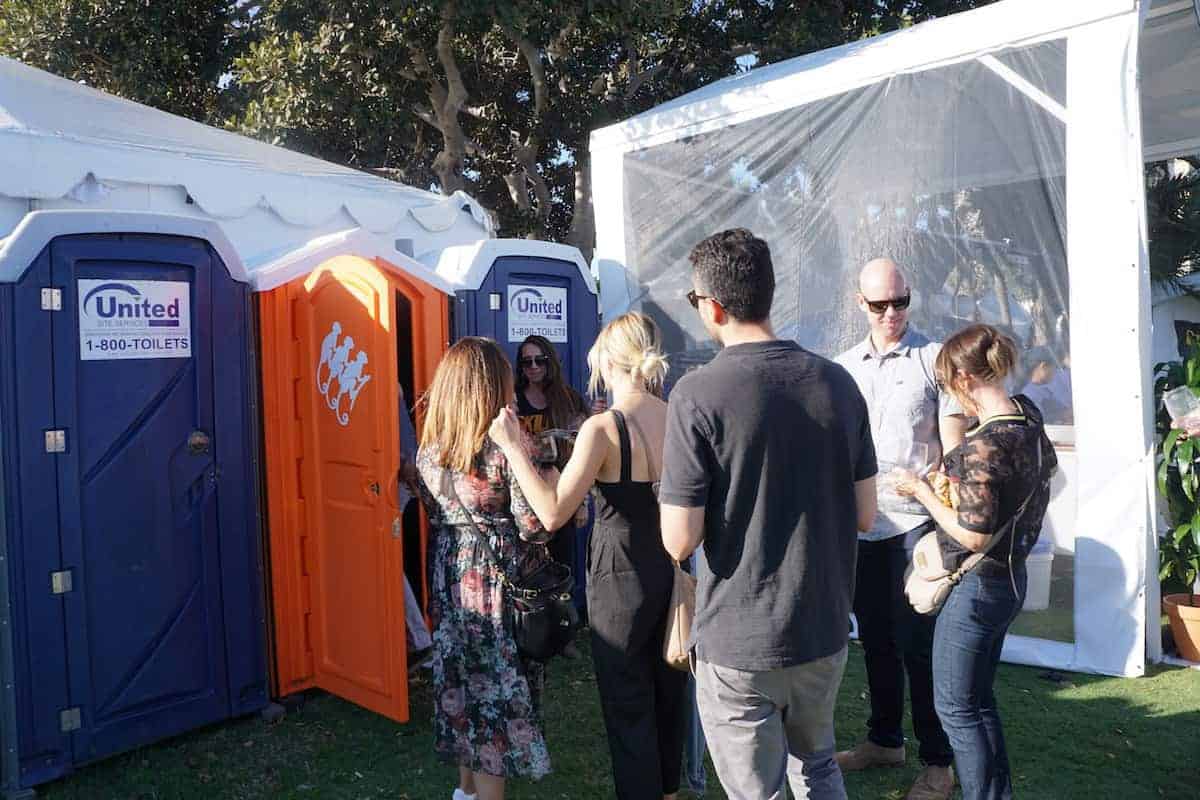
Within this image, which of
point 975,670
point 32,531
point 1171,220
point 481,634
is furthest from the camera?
point 1171,220

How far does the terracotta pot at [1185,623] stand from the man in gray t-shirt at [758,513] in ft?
10.9

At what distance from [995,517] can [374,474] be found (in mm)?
2421

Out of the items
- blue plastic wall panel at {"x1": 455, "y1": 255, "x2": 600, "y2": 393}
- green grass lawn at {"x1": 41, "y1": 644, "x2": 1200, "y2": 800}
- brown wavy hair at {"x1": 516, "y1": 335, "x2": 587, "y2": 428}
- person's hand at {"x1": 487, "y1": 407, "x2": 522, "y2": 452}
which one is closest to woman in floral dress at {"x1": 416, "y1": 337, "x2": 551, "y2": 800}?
person's hand at {"x1": 487, "y1": 407, "x2": 522, "y2": 452}

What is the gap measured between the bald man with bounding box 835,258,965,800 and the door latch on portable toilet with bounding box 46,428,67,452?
287 centimetres

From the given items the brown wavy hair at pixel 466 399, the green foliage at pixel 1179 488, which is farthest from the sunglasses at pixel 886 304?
the green foliage at pixel 1179 488

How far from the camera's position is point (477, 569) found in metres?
2.82

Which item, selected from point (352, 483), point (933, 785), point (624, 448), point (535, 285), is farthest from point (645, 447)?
point (535, 285)

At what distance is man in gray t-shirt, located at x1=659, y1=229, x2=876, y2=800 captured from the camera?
73.4 inches

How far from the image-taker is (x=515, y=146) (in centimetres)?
1271

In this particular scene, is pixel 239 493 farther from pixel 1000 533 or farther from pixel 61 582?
pixel 1000 533

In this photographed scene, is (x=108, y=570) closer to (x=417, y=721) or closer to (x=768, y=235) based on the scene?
(x=417, y=721)

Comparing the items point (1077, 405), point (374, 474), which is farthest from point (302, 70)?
point (1077, 405)

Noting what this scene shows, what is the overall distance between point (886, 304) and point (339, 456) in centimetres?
235

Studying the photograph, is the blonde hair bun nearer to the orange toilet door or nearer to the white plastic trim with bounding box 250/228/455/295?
the orange toilet door
